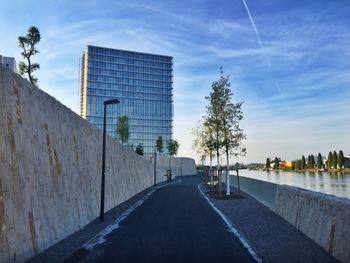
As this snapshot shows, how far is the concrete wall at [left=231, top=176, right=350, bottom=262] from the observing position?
9.41m

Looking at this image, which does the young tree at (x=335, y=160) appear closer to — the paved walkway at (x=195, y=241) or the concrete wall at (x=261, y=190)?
the concrete wall at (x=261, y=190)

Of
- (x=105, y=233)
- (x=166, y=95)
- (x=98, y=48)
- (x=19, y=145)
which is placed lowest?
(x=105, y=233)

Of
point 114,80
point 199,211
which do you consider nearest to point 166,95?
point 114,80

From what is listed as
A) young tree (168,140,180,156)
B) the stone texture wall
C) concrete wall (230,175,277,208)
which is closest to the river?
concrete wall (230,175,277,208)

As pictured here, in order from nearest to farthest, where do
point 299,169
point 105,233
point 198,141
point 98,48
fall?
point 105,233, point 198,141, point 98,48, point 299,169

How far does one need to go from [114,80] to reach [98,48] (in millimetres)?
16340

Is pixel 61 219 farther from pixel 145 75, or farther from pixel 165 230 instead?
pixel 145 75

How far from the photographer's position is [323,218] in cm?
1124

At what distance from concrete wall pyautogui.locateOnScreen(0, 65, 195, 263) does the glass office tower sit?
5965 inches

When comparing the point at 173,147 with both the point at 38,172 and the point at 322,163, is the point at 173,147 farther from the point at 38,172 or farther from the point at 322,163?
the point at 38,172

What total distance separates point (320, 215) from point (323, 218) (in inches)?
14.6

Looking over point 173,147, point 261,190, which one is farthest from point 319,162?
point 261,190

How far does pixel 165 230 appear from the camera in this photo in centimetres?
1433

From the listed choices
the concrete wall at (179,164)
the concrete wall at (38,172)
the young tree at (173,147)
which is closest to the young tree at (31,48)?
the concrete wall at (38,172)
